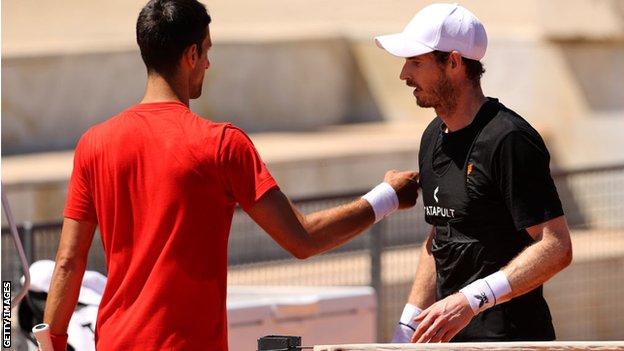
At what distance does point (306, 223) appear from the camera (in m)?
4.27

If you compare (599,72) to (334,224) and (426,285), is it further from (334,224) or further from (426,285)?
(334,224)

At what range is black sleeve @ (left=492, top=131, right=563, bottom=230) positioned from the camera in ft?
14.0

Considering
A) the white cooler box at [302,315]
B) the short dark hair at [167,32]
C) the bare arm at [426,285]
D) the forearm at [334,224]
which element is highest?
the short dark hair at [167,32]

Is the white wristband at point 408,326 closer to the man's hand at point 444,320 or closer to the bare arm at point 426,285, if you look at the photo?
the bare arm at point 426,285

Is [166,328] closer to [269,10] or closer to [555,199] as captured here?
[555,199]

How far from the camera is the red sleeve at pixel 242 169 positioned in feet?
13.4

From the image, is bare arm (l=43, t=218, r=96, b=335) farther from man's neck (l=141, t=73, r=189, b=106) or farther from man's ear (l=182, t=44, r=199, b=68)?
man's ear (l=182, t=44, r=199, b=68)

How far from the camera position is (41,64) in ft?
42.8

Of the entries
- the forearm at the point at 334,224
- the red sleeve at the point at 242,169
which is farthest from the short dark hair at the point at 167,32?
the forearm at the point at 334,224

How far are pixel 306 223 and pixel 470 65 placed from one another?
70 cm

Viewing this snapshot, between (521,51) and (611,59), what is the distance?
0.92 m

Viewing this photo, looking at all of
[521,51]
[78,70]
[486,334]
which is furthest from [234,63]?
[486,334]

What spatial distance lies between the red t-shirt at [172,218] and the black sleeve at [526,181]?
68cm
